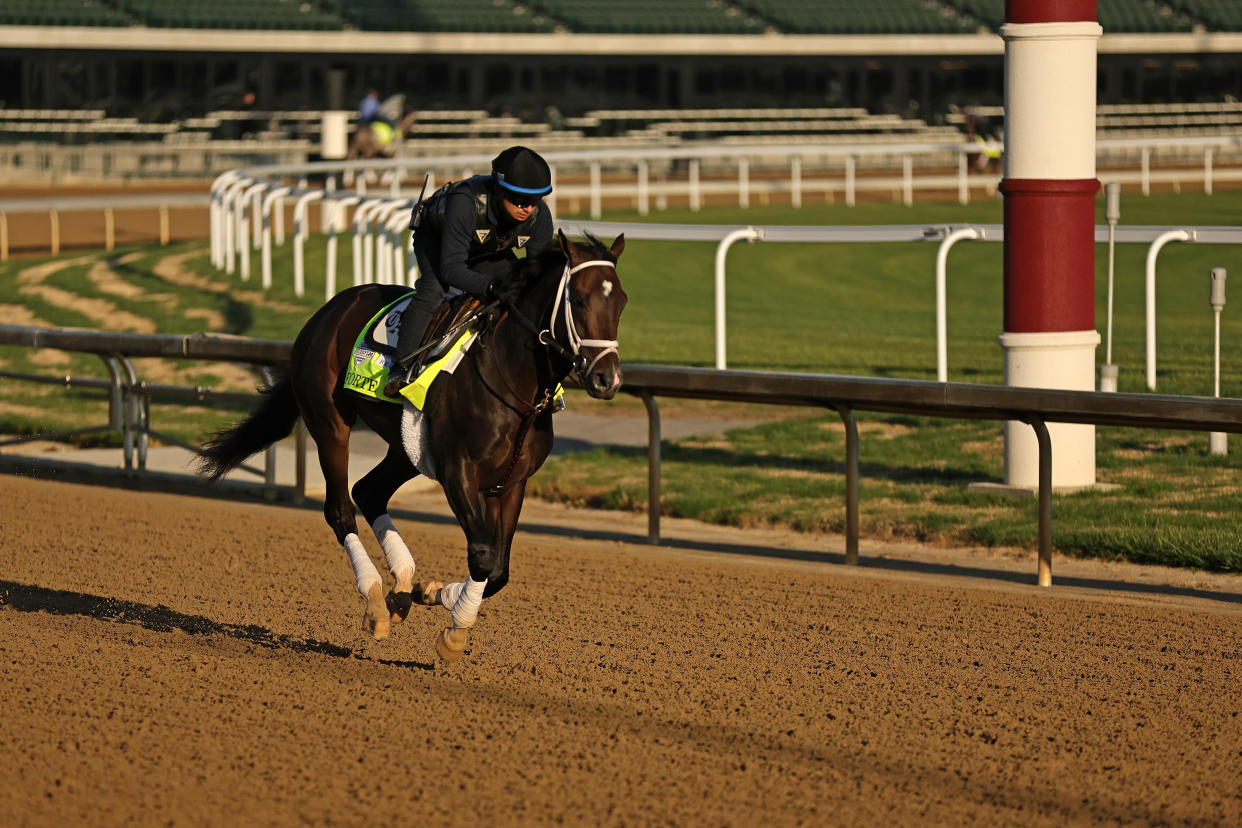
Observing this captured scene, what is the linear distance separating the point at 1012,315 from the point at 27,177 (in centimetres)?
2636

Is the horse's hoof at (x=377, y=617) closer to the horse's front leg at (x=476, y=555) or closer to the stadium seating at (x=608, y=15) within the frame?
the horse's front leg at (x=476, y=555)

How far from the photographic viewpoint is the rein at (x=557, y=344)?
5055mm

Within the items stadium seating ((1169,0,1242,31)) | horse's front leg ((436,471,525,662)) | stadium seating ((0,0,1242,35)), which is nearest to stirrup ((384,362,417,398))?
horse's front leg ((436,471,525,662))

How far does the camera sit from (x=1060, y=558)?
7.50 meters

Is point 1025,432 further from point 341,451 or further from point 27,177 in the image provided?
point 27,177

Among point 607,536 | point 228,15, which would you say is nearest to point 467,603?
point 607,536

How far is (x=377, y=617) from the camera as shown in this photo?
218 inches

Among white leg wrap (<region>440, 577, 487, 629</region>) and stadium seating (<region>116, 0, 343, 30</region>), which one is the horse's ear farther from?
stadium seating (<region>116, 0, 343, 30</region>)

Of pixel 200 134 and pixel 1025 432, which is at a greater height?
pixel 200 134

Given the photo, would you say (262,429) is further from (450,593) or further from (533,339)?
(533,339)

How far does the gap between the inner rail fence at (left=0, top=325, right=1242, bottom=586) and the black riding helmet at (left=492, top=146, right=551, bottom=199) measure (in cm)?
231

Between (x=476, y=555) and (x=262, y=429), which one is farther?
(x=262, y=429)

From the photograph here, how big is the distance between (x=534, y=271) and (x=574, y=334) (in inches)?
18.0

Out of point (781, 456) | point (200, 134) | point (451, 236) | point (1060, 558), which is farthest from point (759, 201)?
point (451, 236)
